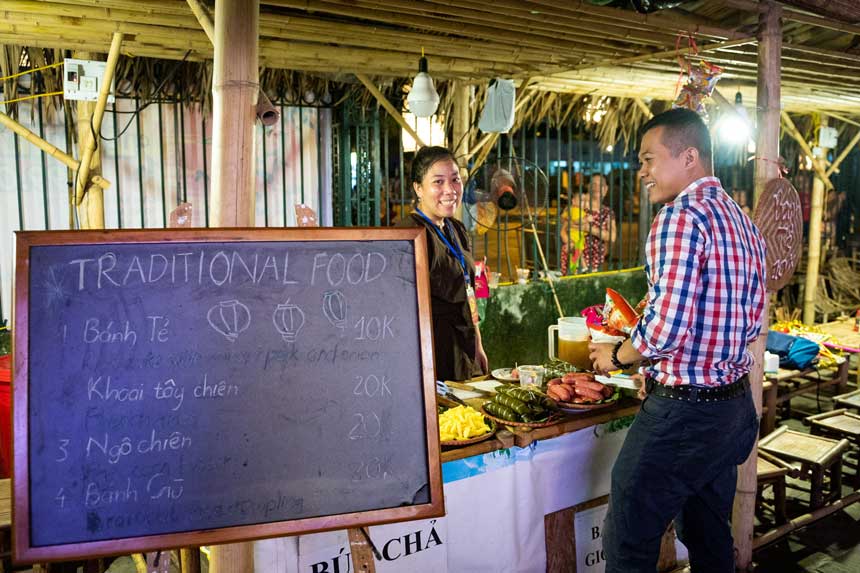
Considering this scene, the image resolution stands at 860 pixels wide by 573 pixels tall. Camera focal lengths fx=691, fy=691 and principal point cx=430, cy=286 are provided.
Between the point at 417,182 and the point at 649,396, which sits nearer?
the point at 649,396

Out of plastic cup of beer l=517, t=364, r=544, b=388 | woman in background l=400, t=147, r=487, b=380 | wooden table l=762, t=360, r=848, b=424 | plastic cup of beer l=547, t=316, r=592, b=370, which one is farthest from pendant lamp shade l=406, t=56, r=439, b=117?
wooden table l=762, t=360, r=848, b=424

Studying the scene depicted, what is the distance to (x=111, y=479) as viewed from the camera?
1.91 metres

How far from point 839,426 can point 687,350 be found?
10.8 ft

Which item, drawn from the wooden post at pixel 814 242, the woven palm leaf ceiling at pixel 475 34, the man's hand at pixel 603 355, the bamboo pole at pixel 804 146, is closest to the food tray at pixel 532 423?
the man's hand at pixel 603 355

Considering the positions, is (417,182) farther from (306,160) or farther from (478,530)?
(306,160)

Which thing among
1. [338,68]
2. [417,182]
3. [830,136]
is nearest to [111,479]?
[417,182]

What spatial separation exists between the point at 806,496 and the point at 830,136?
246 inches

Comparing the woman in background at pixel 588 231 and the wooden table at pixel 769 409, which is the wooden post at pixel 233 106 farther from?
the woman in background at pixel 588 231

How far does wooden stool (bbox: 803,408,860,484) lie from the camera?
4977 millimetres

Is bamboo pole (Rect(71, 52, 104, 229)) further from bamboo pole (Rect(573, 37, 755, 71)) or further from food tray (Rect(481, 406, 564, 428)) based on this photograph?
bamboo pole (Rect(573, 37, 755, 71))

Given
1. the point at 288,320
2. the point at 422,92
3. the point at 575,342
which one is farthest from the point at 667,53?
the point at 288,320

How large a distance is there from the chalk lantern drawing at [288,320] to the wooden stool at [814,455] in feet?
12.5

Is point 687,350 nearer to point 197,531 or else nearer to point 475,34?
point 197,531

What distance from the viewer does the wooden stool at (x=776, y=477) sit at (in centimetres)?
431
